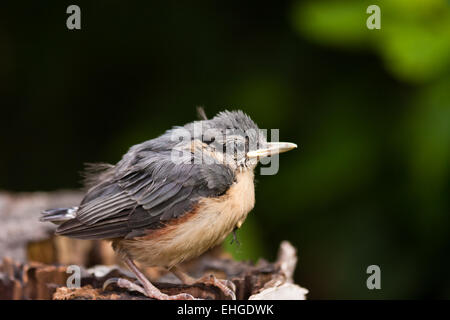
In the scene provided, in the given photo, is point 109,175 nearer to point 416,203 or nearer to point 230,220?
point 230,220

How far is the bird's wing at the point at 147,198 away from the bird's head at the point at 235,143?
8 cm

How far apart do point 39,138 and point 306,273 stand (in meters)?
2.79

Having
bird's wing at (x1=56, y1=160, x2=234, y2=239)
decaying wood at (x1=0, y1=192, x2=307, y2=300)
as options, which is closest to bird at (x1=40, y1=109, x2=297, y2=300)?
bird's wing at (x1=56, y1=160, x2=234, y2=239)

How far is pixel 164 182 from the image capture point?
330 cm

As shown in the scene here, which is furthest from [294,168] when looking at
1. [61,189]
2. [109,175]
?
[61,189]

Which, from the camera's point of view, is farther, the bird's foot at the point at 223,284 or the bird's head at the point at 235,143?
the bird's foot at the point at 223,284

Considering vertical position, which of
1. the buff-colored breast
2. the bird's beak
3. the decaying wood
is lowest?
the decaying wood

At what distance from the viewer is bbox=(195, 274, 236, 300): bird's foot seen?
3.44 metres

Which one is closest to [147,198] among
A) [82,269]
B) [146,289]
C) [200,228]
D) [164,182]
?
[164,182]

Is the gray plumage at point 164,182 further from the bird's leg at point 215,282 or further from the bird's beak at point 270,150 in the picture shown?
the bird's leg at point 215,282

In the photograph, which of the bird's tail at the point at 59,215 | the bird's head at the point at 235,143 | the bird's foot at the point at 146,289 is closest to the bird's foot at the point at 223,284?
the bird's foot at the point at 146,289

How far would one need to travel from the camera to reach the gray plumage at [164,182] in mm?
3252

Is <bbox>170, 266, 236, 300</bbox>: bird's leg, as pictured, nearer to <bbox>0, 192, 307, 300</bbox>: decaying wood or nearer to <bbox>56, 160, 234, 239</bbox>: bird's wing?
<bbox>0, 192, 307, 300</bbox>: decaying wood

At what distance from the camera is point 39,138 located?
20.0ft
